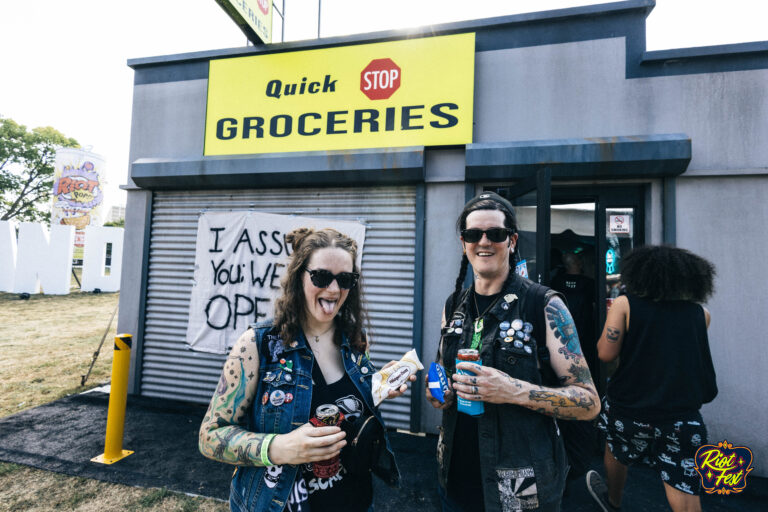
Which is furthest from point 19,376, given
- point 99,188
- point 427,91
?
point 99,188

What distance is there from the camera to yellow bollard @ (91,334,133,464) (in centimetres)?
347

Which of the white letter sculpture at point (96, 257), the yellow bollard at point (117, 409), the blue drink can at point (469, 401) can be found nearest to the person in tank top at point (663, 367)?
the blue drink can at point (469, 401)

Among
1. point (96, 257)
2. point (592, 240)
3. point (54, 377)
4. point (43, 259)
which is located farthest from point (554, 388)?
point (96, 257)

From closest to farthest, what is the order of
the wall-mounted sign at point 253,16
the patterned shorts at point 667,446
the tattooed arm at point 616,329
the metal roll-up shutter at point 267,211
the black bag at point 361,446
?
the black bag at point 361,446, the patterned shorts at point 667,446, the tattooed arm at point 616,329, the wall-mounted sign at point 253,16, the metal roll-up shutter at point 267,211

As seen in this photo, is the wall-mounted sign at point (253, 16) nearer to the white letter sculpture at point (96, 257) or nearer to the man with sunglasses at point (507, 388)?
the man with sunglasses at point (507, 388)

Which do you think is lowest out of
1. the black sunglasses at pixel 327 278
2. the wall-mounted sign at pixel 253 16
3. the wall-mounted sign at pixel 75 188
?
the black sunglasses at pixel 327 278

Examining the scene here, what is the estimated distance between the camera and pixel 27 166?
26000 millimetres

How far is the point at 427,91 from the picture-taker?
14.1 ft

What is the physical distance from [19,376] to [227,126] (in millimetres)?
5546

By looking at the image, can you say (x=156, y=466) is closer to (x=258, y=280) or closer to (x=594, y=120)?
(x=258, y=280)

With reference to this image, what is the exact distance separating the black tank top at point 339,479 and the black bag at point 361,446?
0.07m

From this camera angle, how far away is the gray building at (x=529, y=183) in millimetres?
3602

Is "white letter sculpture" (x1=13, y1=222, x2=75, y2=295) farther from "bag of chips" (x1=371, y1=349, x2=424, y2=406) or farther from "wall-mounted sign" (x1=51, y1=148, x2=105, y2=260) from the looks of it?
"bag of chips" (x1=371, y1=349, x2=424, y2=406)

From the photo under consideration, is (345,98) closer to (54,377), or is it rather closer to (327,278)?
(327,278)
